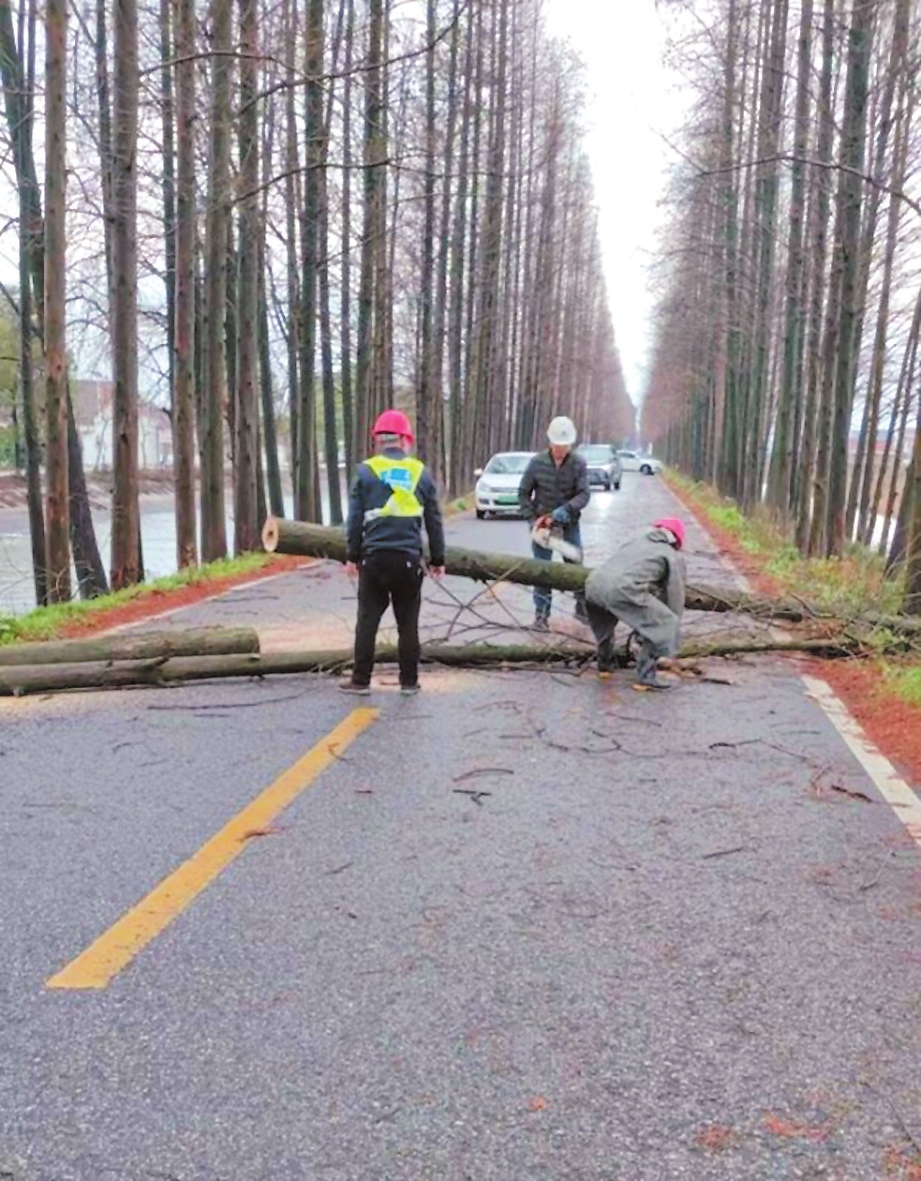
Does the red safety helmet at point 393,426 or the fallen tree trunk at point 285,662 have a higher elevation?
the red safety helmet at point 393,426

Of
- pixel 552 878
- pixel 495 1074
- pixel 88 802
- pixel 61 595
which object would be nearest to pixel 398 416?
pixel 88 802

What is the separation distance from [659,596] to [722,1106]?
17.3ft

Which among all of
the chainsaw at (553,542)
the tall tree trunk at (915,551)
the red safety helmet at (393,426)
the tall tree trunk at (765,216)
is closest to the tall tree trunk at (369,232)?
the tall tree trunk at (765,216)

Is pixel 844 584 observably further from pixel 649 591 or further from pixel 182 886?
pixel 182 886

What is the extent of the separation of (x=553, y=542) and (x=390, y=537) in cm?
287

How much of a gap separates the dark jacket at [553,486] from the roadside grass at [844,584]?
83.9 inches

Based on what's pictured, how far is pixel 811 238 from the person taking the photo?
18078mm

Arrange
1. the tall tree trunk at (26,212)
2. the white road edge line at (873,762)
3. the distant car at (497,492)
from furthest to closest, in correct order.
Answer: the distant car at (497,492)
the tall tree trunk at (26,212)
the white road edge line at (873,762)

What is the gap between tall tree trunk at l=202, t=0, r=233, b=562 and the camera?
622 inches

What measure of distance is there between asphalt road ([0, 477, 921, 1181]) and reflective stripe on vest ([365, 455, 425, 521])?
1636mm

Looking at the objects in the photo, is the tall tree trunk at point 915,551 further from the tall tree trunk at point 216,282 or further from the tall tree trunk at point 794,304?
the tall tree trunk at point 216,282

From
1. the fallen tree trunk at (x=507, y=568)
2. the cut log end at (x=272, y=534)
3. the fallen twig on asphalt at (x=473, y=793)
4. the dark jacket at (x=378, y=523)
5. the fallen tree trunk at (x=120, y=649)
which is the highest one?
the dark jacket at (x=378, y=523)

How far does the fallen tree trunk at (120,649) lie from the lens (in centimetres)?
745

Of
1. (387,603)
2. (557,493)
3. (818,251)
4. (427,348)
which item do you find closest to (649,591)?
(387,603)
